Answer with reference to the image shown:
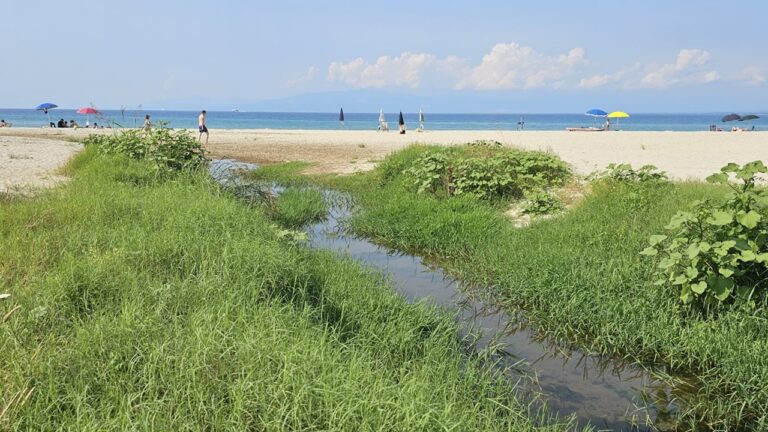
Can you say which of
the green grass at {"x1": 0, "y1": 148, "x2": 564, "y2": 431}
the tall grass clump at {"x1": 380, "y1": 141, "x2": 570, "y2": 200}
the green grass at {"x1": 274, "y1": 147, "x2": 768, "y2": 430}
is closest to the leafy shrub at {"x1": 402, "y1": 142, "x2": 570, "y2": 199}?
the tall grass clump at {"x1": 380, "y1": 141, "x2": 570, "y2": 200}

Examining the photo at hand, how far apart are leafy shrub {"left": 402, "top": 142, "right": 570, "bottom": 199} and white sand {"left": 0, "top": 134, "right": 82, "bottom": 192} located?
768 centimetres

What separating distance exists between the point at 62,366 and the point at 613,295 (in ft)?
17.8

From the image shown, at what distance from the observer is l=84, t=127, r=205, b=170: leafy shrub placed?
11.6 metres

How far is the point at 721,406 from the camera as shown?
462cm

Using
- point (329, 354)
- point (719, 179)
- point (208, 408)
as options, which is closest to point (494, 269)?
point (719, 179)

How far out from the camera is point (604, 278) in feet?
22.4

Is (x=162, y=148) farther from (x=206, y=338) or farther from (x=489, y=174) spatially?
(x=206, y=338)

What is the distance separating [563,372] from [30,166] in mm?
13891

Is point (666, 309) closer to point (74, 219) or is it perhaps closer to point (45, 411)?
point (45, 411)

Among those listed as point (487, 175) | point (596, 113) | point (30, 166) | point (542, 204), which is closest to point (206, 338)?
point (542, 204)

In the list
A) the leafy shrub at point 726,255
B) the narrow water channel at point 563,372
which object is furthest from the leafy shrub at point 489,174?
the leafy shrub at point 726,255

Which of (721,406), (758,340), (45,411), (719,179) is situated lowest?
(721,406)

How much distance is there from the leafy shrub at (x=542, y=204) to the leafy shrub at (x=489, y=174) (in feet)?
2.93

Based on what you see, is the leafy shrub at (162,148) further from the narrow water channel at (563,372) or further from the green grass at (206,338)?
the narrow water channel at (563,372)
